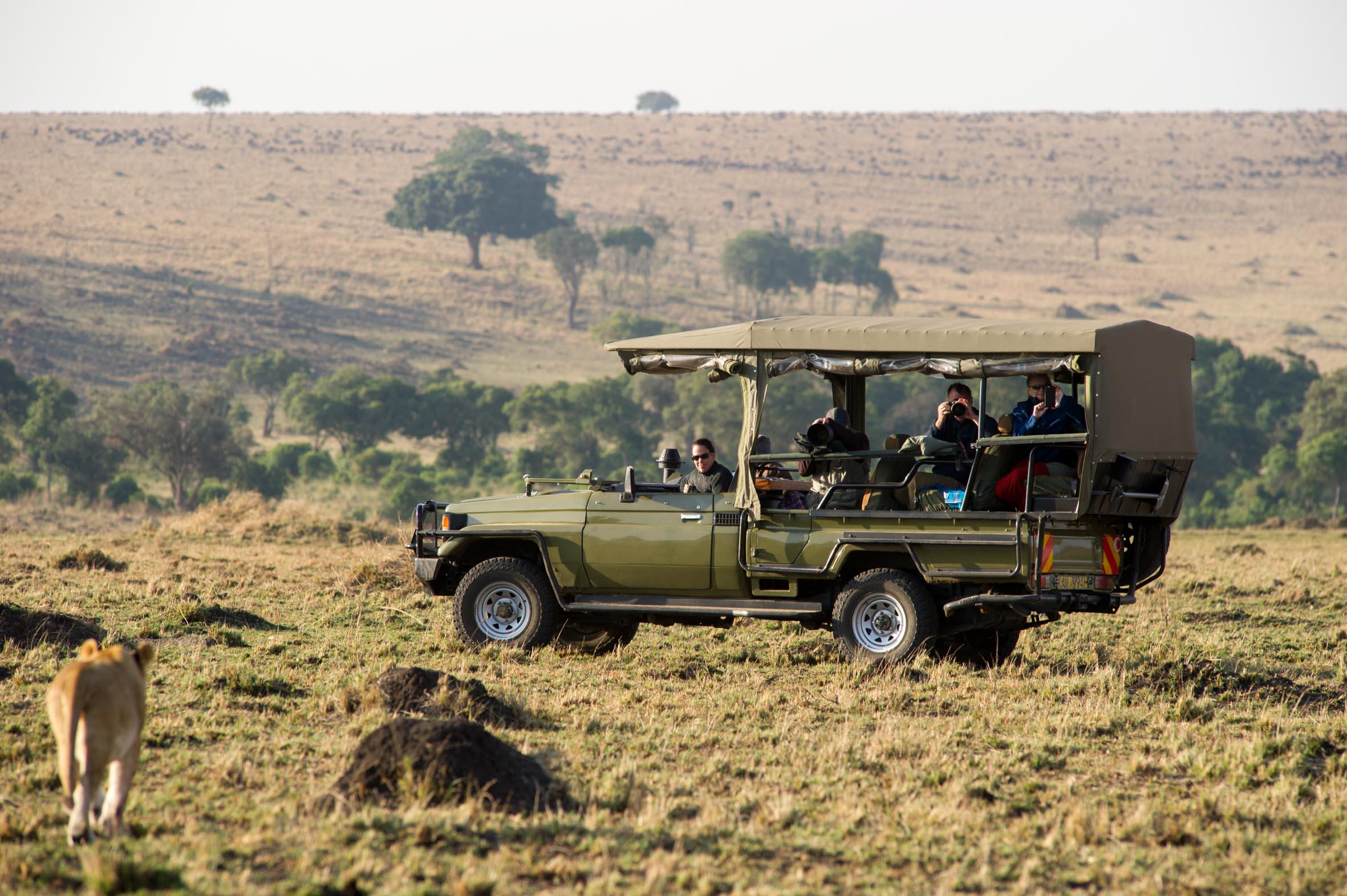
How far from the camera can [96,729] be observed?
5.32 metres

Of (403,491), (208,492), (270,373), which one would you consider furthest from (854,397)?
(270,373)

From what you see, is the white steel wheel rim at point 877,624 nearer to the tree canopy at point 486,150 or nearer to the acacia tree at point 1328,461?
the acacia tree at point 1328,461

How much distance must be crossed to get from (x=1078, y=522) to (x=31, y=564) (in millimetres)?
11979

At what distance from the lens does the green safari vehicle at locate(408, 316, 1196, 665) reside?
9.71m

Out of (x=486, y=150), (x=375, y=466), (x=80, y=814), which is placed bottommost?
(x=80, y=814)

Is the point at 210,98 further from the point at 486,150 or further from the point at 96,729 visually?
the point at 96,729

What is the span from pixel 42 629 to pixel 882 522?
21.8ft

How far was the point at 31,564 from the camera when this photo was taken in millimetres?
15695

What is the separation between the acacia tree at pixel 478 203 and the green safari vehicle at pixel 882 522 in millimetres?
69024

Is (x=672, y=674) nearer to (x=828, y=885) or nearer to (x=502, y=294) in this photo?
(x=828, y=885)

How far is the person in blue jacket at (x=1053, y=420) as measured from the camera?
985 cm

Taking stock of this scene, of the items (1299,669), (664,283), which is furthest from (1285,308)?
(1299,669)

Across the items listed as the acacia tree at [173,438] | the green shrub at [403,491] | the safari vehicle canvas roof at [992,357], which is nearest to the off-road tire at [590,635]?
the safari vehicle canvas roof at [992,357]

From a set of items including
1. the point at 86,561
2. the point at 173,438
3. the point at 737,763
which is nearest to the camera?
the point at 737,763
